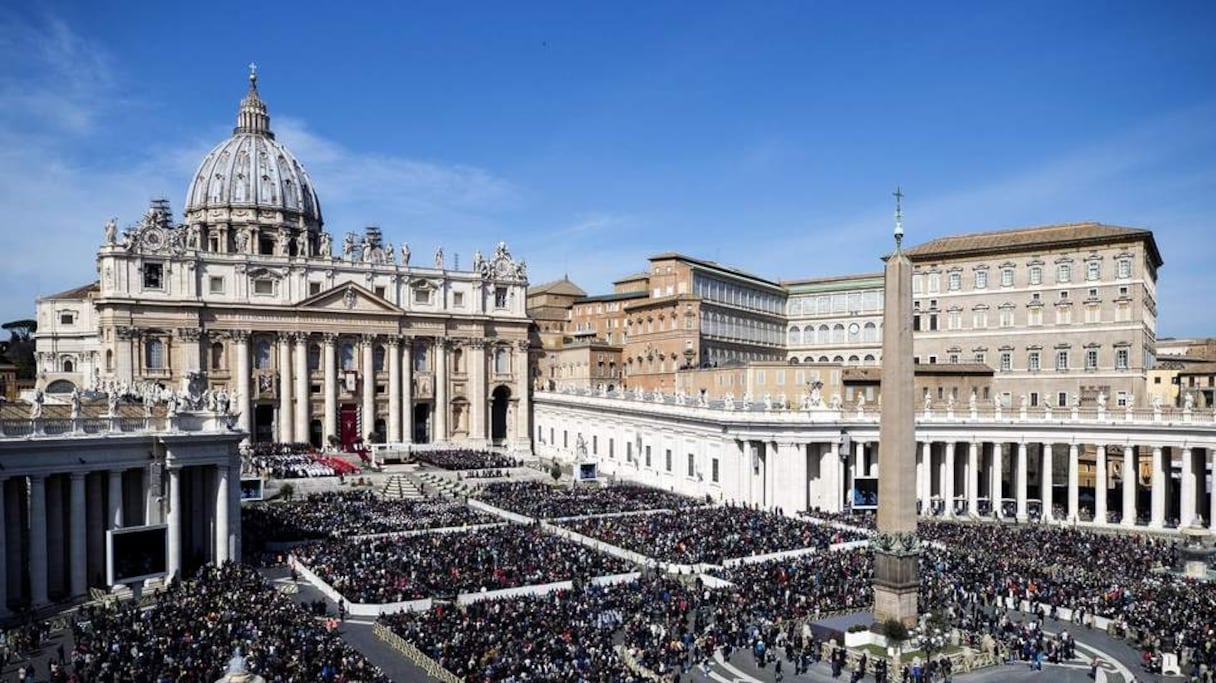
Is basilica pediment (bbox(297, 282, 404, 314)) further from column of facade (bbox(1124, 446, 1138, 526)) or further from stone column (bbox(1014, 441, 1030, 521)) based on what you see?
column of facade (bbox(1124, 446, 1138, 526))

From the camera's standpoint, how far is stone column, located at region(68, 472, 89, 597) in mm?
31297

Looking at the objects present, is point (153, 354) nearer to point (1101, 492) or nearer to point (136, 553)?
point (136, 553)

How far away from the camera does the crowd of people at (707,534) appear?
3728cm

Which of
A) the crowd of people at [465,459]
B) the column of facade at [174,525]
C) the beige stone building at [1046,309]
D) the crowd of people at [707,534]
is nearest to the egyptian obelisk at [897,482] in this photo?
the crowd of people at [707,534]

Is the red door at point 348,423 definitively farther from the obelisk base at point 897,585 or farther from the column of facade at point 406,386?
the obelisk base at point 897,585

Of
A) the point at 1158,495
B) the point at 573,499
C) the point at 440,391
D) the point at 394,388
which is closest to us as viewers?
the point at 1158,495

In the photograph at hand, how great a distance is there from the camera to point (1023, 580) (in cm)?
3278

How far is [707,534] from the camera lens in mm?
39844

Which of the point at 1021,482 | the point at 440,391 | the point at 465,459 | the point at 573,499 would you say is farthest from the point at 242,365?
the point at 1021,482

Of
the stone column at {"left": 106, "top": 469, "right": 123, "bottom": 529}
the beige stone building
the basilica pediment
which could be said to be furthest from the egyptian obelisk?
the basilica pediment

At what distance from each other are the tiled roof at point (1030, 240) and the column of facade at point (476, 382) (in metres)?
37.6

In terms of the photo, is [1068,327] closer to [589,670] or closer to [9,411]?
[589,670]

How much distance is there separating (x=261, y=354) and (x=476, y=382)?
18382 millimetres

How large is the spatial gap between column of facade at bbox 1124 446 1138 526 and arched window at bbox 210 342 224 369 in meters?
62.2
